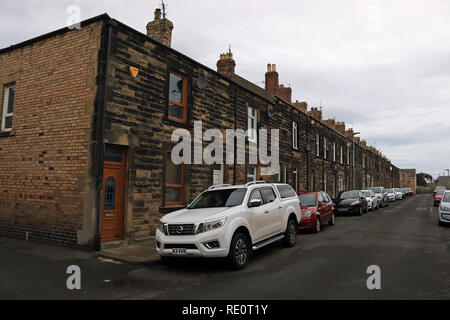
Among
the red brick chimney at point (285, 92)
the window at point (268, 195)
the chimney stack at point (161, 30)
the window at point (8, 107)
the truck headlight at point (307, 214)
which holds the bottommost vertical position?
the truck headlight at point (307, 214)

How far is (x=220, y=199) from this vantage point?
330 inches

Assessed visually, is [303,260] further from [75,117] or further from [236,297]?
[75,117]

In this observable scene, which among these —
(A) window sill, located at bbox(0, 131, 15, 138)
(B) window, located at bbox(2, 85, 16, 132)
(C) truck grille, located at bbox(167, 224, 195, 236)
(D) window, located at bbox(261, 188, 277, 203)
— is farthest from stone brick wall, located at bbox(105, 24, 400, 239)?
(B) window, located at bbox(2, 85, 16, 132)

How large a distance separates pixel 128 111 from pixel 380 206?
23.9 meters

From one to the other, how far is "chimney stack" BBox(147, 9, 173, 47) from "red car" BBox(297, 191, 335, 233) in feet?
27.5

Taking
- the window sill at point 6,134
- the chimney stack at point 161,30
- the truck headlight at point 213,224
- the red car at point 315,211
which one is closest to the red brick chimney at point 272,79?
the red car at point 315,211

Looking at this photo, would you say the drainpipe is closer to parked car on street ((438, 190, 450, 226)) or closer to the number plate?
the number plate

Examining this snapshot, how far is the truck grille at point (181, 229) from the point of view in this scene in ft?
22.7

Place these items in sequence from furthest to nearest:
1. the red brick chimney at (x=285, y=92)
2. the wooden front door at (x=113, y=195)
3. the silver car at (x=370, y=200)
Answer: the red brick chimney at (x=285, y=92), the silver car at (x=370, y=200), the wooden front door at (x=113, y=195)

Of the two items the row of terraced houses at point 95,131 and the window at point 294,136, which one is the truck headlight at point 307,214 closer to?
the row of terraced houses at point 95,131

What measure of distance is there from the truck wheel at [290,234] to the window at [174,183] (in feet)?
13.7

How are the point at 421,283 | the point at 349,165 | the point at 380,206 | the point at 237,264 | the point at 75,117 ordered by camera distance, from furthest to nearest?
the point at 349,165, the point at 380,206, the point at 75,117, the point at 237,264, the point at 421,283

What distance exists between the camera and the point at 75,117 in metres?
9.41
